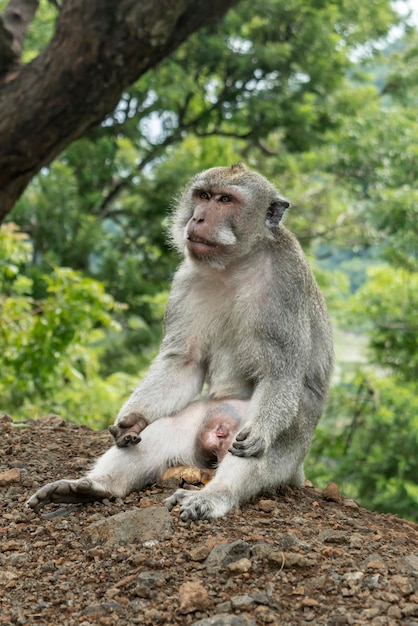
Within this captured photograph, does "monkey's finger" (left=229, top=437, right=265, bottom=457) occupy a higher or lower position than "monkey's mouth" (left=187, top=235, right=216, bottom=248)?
lower

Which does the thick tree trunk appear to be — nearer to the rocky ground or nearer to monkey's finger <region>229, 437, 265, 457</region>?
the rocky ground

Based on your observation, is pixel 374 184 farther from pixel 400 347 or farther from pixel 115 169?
pixel 115 169

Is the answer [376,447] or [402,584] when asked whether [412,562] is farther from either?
[376,447]

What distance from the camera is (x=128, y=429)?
4668 mm

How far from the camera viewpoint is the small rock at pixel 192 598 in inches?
125

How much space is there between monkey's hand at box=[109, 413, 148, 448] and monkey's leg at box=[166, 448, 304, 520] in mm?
471

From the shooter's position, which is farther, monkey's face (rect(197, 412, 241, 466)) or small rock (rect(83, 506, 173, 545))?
monkey's face (rect(197, 412, 241, 466))

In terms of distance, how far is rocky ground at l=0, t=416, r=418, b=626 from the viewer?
3.19 meters

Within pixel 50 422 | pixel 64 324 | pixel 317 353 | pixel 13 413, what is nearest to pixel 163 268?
pixel 13 413

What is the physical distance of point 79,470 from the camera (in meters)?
4.95

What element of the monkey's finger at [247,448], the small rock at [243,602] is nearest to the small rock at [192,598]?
the small rock at [243,602]

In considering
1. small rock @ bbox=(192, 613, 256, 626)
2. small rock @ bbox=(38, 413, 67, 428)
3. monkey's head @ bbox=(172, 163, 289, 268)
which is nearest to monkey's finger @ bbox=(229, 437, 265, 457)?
monkey's head @ bbox=(172, 163, 289, 268)

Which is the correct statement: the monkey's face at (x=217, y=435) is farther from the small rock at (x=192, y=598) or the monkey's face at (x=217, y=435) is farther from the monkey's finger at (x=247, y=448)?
the small rock at (x=192, y=598)

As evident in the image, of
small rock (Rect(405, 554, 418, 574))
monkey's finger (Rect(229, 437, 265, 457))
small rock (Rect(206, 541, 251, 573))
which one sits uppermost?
monkey's finger (Rect(229, 437, 265, 457))
